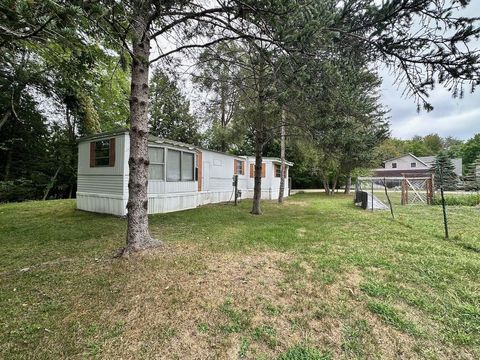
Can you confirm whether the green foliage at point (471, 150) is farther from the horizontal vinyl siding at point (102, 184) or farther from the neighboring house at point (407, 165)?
the horizontal vinyl siding at point (102, 184)

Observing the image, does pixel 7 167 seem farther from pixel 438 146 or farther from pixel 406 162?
pixel 438 146

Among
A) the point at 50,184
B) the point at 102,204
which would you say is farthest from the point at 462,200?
the point at 50,184

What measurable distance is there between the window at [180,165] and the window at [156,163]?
292 mm

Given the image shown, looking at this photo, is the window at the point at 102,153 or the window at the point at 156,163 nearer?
the window at the point at 102,153

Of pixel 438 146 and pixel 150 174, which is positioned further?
pixel 438 146

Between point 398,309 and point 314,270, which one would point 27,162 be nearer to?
point 314,270

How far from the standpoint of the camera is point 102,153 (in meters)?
7.99

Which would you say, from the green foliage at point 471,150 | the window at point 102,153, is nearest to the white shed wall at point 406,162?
the green foliage at point 471,150

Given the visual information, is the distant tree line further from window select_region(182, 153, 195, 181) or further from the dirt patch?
the dirt patch

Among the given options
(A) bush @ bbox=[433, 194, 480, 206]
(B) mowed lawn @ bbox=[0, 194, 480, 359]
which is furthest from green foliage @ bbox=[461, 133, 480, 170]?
(B) mowed lawn @ bbox=[0, 194, 480, 359]

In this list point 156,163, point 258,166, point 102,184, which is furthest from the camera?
point 258,166

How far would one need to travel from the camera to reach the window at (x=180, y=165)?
28.6 ft

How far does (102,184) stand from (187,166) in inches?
122

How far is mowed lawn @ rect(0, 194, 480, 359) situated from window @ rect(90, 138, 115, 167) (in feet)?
10.9
